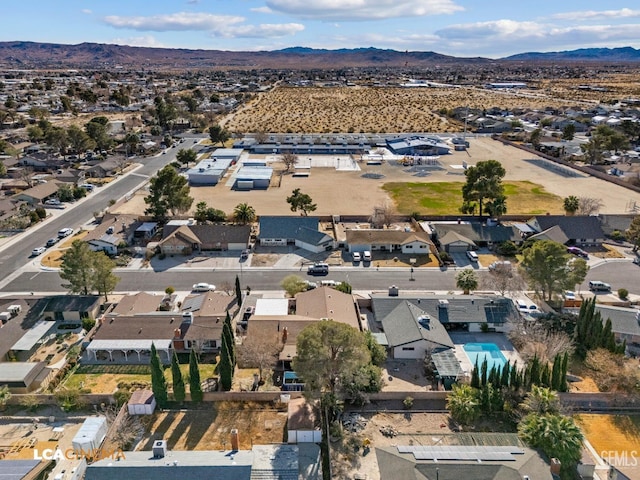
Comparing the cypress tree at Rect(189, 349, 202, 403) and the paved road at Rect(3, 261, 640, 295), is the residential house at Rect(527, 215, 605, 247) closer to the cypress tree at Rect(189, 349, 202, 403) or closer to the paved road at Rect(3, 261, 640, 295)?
the paved road at Rect(3, 261, 640, 295)

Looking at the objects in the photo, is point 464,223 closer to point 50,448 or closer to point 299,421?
point 299,421

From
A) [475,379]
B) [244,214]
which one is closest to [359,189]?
[244,214]

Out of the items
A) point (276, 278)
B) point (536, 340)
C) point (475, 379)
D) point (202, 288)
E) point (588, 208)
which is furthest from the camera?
point (588, 208)

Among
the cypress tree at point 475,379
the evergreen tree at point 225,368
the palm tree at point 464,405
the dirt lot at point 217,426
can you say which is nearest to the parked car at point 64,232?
the dirt lot at point 217,426

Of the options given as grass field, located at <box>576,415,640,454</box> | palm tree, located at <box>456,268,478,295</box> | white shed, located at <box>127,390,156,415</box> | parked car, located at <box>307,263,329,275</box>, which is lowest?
grass field, located at <box>576,415,640,454</box>

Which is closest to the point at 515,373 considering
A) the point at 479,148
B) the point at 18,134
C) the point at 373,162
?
the point at 373,162

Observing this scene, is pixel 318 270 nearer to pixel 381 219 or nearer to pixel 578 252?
pixel 381 219

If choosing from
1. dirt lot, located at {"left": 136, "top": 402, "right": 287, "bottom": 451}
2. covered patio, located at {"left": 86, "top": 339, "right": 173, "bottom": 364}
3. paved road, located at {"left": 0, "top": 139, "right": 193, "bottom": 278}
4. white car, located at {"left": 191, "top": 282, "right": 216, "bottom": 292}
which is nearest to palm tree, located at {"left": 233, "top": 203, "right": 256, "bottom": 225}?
white car, located at {"left": 191, "top": 282, "right": 216, "bottom": 292}
